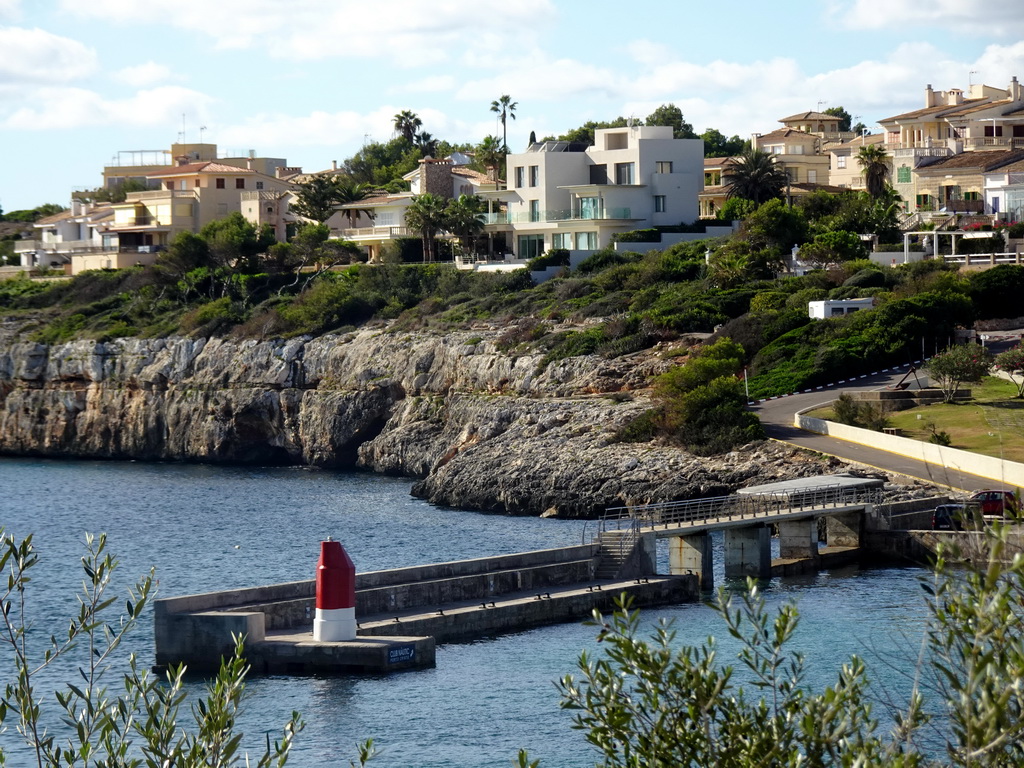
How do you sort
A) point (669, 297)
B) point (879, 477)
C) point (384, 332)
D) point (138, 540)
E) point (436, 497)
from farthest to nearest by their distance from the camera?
point (384, 332), point (669, 297), point (436, 497), point (138, 540), point (879, 477)

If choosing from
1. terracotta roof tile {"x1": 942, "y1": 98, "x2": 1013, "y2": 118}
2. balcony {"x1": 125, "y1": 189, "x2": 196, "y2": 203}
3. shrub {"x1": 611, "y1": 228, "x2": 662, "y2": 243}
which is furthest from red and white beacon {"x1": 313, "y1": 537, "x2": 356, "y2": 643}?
balcony {"x1": 125, "y1": 189, "x2": 196, "y2": 203}

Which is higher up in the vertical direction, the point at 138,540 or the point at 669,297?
the point at 669,297

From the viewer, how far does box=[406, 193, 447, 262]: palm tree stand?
331 ft

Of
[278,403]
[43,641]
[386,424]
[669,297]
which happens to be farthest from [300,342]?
[43,641]

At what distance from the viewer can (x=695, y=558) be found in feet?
149

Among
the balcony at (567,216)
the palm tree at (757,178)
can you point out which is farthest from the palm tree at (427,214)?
the palm tree at (757,178)

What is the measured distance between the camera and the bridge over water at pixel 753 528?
45031 millimetres

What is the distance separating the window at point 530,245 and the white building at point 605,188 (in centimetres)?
6

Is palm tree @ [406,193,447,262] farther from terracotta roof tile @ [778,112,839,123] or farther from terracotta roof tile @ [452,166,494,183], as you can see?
terracotta roof tile @ [778,112,839,123]

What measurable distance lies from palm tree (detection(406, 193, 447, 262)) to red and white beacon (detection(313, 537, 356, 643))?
6742 cm

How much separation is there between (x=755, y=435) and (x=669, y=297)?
69.7 feet

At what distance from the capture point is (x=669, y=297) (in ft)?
272

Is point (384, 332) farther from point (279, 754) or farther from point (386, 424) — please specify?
point (279, 754)

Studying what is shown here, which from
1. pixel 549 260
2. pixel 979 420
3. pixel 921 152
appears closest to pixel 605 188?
pixel 549 260
